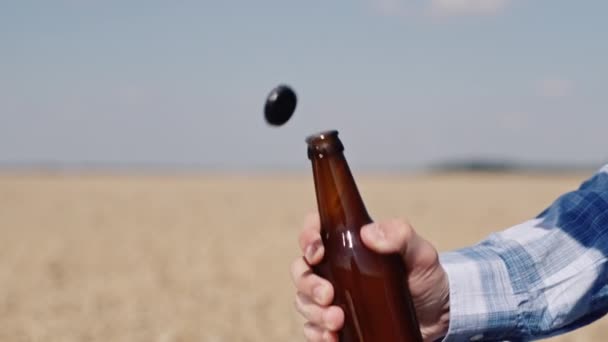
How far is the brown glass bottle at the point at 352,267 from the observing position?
1.43 meters

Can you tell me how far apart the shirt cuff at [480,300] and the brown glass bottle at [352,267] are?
208 mm

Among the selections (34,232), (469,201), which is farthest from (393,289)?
(469,201)

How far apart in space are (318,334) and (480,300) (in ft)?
1.23

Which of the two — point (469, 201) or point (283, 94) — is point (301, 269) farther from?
point (469, 201)

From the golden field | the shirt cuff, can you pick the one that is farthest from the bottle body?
the golden field

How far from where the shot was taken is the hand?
4.59 feet

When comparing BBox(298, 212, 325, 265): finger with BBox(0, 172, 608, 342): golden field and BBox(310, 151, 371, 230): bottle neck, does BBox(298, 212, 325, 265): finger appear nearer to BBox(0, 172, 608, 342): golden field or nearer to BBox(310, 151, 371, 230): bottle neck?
BBox(310, 151, 371, 230): bottle neck

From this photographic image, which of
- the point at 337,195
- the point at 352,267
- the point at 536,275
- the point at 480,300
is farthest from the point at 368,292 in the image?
the point at 536,275

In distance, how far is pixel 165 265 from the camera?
31.5 ft

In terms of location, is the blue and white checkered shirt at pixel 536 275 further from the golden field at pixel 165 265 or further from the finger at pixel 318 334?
the golden field at pixel 165 265

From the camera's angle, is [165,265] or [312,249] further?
[165,265]

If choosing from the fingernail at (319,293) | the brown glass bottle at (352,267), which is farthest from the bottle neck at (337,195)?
the fingernail at (319,293)

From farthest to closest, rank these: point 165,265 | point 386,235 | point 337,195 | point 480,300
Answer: point 165,265, point 480,300, point 337,195, point 386,235

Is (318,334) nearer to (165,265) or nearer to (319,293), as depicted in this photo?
(319,293)
